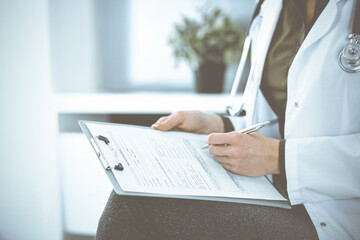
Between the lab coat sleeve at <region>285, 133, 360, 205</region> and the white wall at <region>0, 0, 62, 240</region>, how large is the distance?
1.02m

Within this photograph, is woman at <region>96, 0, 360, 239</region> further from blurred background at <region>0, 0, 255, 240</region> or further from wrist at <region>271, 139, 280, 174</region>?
blurred background at <region>0, 0, 255, 240</region>

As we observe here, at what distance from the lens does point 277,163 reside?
0.56m

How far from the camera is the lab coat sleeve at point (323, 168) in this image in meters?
0.51

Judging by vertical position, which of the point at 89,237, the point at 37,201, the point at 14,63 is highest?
the point at 14,63

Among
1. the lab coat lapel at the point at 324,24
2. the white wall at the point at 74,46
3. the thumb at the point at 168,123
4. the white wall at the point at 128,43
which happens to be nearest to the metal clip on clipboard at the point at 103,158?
the thumb at the point at 168,123

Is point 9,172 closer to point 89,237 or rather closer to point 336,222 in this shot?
point 89,237

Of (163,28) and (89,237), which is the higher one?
(163,28)

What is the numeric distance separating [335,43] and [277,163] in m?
0.27

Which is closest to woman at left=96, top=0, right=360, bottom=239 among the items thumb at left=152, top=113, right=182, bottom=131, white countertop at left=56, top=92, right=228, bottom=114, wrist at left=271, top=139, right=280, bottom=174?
wrist at left=271, top=139, right=280, bottom=174

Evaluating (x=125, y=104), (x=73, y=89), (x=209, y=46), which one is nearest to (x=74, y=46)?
(x=73, y=89)

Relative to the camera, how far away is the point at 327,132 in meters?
0.57

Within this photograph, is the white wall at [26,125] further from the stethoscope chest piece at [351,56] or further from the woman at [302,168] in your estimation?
the stethoscope chest piece at [351,56]

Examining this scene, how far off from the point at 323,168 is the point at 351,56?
22cm

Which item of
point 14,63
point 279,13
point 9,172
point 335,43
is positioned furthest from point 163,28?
point 335,43
